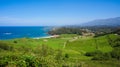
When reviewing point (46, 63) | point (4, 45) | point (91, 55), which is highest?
point (46, 63)

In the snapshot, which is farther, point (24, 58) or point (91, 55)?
point (91, 55)

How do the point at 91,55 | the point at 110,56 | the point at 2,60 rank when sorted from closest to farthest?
the point at 2,60 < the point at 110,56 < the point at 91,55

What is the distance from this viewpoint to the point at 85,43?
275 feet

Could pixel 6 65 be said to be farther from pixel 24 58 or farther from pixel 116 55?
pixel 116 55

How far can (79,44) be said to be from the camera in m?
84.6

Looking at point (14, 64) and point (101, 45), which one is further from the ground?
point (14, 64)

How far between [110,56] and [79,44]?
2682 cm

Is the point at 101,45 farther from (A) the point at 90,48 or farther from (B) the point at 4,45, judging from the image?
(B) the point at 4,45

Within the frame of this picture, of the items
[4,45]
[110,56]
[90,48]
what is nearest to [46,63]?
[110,56]

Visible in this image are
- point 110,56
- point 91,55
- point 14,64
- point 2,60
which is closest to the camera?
point 14,64

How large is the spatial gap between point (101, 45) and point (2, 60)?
222 ft

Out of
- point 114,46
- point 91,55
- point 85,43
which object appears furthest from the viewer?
point 85,43

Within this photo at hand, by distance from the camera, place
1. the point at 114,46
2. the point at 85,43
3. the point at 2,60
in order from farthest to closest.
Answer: the point at 85,43 → the point at 114,46 → the point at 2,60

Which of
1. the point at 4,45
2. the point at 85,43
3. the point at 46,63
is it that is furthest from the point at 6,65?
the point at 85,43
